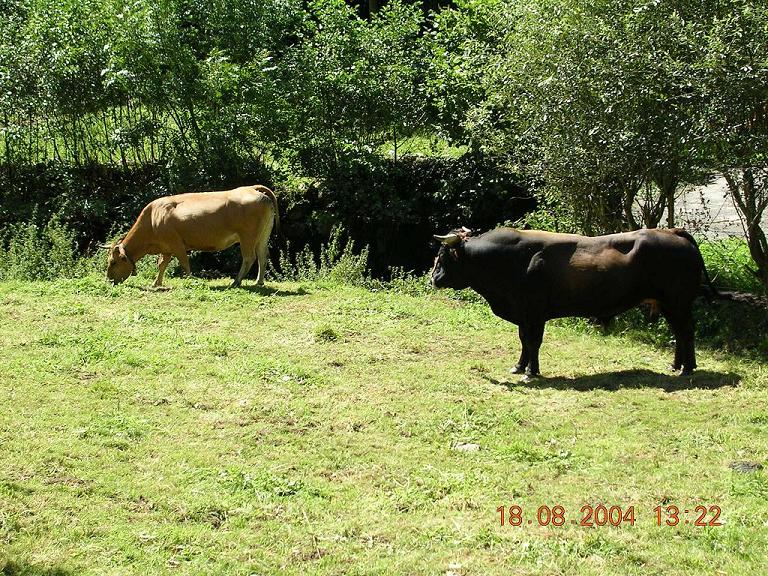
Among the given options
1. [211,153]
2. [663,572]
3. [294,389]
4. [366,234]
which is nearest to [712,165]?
[294,389]

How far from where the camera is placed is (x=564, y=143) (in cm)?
1226

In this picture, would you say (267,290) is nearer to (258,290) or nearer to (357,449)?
(258,290)

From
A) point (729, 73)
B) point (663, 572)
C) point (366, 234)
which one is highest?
point (729, 73)

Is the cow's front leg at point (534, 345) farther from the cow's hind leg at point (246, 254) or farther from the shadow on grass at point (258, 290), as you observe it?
A: the cow's hind leg at point (246, 254)

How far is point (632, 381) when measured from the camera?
391 inches

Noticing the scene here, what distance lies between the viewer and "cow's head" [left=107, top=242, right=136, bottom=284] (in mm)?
15367

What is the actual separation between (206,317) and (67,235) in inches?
262

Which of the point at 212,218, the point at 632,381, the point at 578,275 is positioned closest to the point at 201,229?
the point at 212,218

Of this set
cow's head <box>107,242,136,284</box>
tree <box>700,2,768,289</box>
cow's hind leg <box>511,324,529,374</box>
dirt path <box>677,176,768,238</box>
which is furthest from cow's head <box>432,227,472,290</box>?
cow's head <box>107,242,136,284</box>

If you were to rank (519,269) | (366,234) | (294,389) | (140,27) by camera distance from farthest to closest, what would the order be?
(366,234), (140,27), (519,269), (294,389)

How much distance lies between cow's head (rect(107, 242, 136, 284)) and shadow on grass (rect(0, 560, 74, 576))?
980 cm

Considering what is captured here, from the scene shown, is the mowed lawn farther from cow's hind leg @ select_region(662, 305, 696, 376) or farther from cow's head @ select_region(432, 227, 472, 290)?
cow's head @ select_region(432, 227, 472, 290)

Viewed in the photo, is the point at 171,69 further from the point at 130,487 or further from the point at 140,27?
the point at 130,487

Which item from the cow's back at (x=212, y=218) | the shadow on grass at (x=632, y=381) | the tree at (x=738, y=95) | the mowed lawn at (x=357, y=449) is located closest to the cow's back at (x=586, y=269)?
the shadow on grass at (x=632, y=381)
